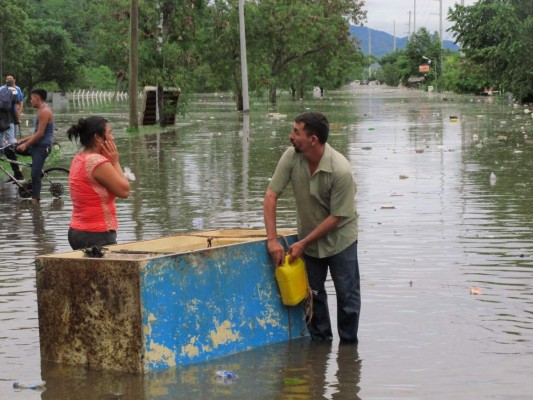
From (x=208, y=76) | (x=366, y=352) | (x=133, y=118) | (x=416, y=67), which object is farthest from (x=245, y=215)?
(x=416, y=67)

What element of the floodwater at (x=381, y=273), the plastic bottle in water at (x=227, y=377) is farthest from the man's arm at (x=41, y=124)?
the plastic bottle in water at (x=227, y=377)

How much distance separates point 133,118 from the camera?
A: 35.1 m

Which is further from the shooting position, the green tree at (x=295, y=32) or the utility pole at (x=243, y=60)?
the green tree at (x=295, y=32)

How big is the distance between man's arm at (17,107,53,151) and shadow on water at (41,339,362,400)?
28.0ft

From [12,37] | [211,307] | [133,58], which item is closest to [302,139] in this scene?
[211,307]

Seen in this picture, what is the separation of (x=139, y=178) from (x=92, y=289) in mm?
13168

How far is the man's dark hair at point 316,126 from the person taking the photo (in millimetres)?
7789

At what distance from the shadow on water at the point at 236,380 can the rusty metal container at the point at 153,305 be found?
3.9 inches

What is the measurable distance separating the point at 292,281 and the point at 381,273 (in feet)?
9.25

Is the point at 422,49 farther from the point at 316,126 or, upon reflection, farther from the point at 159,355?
the point at 159,355

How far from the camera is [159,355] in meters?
7.23

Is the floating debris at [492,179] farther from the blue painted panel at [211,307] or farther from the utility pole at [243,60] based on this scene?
the utility pole at [243,60]

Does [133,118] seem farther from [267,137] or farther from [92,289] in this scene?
[92,289]

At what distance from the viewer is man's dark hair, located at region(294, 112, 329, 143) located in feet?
25.6
